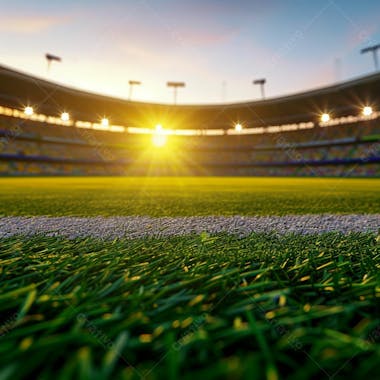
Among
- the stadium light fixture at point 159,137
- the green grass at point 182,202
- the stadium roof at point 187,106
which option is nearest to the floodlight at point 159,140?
the stadium light fixture at point 159,137

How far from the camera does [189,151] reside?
43188 millimetres

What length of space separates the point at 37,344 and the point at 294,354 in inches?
24.1

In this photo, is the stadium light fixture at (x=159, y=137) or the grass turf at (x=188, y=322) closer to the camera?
the grass turf at (x=188, y=322)

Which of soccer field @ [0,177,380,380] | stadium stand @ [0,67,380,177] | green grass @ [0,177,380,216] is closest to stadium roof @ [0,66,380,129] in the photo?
stadium stand @ [0,67,380,177]

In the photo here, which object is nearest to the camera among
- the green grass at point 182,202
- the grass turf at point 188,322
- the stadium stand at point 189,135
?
the grass turf at point 188,322

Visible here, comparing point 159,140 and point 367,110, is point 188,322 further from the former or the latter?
point 159,140

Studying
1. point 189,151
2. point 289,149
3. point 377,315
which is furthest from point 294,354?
point 189,151

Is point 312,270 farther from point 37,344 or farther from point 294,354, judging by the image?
point 37,344

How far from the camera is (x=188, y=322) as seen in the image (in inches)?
27.0

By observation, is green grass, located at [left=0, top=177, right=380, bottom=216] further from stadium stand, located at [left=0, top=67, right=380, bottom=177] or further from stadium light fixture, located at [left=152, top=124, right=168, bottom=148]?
stadium light fixture, located at [left=152, top=124, right=168, bottom=148]

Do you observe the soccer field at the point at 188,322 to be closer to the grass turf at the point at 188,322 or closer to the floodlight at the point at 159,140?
the grass turf at the point at 188,322

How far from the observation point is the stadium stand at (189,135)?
95.4 ft

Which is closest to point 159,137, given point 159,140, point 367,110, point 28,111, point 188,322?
point 159,140

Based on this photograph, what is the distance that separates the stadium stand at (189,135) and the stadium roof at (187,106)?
114mm
